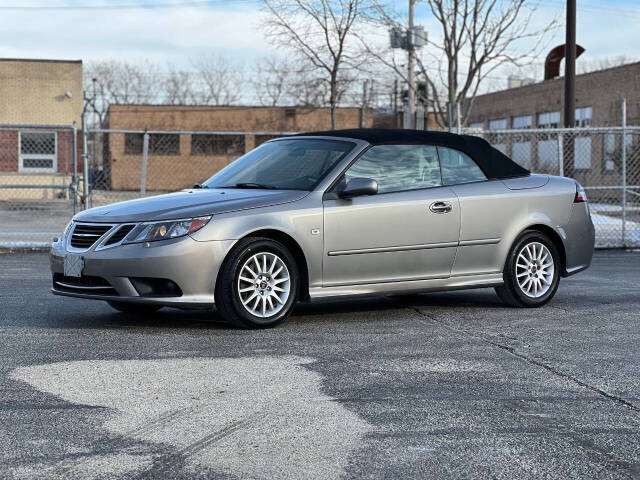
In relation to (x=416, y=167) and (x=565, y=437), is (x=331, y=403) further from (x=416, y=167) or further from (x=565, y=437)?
(x=416, y=167)

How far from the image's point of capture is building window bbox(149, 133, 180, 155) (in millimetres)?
48469

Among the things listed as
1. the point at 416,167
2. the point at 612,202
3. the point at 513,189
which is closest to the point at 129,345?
the point at 416,167

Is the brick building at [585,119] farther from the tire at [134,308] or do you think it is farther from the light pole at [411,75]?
the tire at [134,308]

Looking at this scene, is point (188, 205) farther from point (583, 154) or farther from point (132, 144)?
point (132, 144)

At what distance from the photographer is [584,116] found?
4269 centimetres

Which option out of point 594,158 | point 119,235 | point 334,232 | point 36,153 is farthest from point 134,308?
point 594,158

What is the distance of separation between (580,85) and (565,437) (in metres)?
40.3

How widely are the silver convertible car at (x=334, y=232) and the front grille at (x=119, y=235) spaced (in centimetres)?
1

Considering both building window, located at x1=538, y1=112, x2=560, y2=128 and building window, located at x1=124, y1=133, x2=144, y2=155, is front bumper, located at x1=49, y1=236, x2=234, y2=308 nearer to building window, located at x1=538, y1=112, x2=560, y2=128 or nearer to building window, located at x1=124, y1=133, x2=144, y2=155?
building window, located at x1=538, y1=112, x2=560, y2=128

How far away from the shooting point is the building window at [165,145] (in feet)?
159

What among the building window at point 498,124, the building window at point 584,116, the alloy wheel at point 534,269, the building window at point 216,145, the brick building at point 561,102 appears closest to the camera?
the alloy wheel at point 534,269

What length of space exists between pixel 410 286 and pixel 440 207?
713 millimetres

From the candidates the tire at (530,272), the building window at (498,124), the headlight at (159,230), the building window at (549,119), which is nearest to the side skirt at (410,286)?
the tire at (530,272)

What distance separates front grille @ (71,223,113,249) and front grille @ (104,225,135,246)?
94 millimetres
